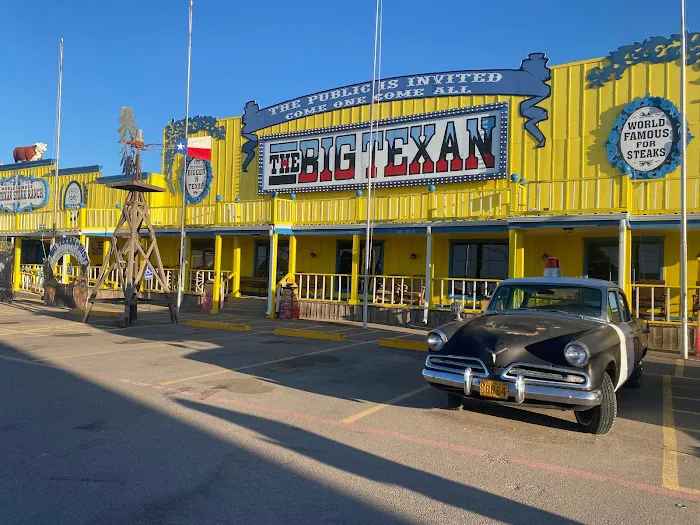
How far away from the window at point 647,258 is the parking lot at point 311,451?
6383mm

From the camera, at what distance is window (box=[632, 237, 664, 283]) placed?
14602mm

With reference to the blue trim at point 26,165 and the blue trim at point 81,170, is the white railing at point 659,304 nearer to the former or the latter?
the blue trim at point 81,170

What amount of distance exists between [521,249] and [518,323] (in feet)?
27.1

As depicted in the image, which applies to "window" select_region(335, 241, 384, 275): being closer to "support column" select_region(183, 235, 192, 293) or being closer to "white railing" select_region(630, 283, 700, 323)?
"support column" select_region(183, 235, 192, 293)

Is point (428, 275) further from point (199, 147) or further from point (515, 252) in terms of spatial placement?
point (199, 147)

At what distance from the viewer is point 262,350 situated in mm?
10828

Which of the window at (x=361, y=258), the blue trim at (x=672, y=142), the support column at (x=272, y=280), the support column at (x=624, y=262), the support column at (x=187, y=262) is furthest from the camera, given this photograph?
the support column at (x=187, y=262)

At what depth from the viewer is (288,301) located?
57.2ft

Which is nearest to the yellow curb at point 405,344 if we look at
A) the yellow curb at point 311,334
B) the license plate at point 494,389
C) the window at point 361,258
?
the yellow curb at point 311,334

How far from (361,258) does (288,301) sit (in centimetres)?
374

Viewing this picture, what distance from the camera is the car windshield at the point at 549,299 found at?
6.72 metres

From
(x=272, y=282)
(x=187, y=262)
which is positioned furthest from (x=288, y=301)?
(x=187, y=262)

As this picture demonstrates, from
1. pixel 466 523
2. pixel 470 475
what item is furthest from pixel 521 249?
pixel 466 523

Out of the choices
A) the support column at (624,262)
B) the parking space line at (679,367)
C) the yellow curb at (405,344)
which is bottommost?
the parking space line at (679,367)
